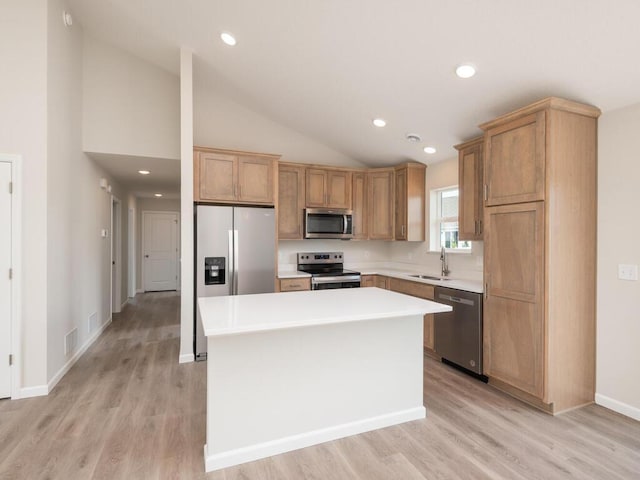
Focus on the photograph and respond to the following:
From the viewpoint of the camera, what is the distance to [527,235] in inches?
105

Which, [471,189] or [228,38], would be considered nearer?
[228,38]

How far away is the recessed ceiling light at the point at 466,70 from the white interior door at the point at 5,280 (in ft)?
12.0

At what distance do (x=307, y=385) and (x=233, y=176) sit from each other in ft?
8.60

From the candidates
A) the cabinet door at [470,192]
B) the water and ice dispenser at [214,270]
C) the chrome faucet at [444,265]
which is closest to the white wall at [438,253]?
the chrome faucet at [444,265]

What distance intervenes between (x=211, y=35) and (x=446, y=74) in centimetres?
215

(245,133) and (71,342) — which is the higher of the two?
(245,133)

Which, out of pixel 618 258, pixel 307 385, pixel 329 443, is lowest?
pixel 329 443

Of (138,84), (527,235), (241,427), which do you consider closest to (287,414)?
(241,427)

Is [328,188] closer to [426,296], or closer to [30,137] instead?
[426,296]

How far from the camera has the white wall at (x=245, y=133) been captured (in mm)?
4520

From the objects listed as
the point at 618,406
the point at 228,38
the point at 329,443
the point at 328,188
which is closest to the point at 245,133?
the point at 328,188

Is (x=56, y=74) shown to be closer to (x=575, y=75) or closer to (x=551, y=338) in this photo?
(x=575, y=75)

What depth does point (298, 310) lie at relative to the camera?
7.02 feet

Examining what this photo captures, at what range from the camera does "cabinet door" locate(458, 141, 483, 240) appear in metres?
3.41
